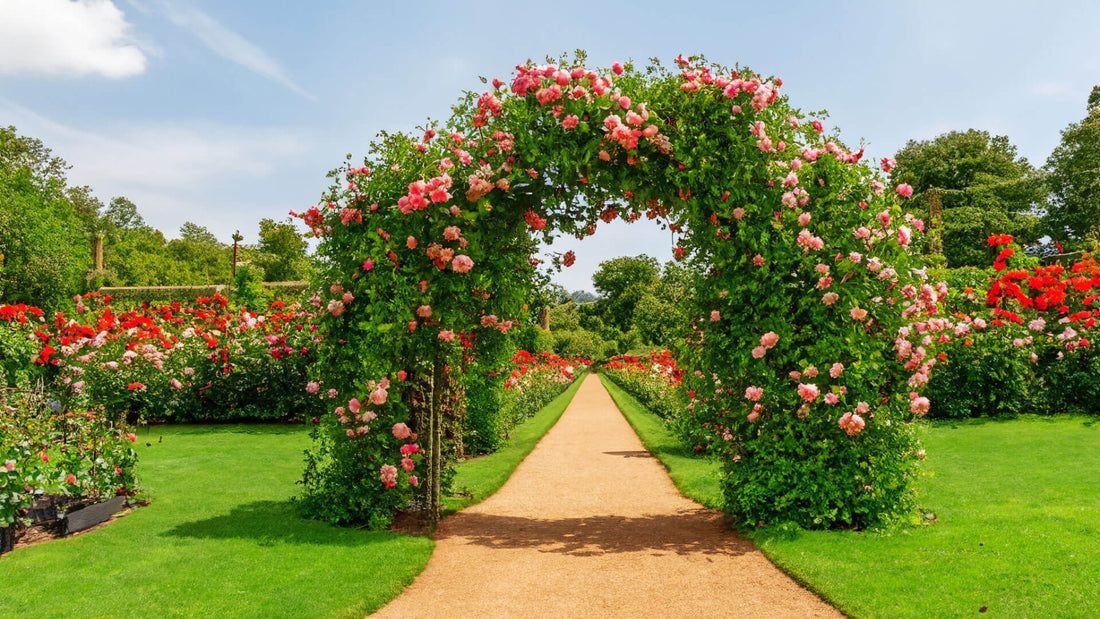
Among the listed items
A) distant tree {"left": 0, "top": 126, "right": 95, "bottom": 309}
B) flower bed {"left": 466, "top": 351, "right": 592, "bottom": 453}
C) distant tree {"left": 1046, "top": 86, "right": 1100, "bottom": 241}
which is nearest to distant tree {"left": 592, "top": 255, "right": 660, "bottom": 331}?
distant tree {"left": 1046, "top": 86, "right": 1100, "bottom": 241}

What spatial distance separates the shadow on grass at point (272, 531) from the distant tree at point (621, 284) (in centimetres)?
5676

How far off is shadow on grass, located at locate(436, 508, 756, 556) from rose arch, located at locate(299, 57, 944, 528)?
1.64 ft

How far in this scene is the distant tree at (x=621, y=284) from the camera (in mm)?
63938

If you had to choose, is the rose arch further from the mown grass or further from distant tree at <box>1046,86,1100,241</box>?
distant tree at <box>1046,86,1100,241</box>

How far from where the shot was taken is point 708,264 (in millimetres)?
6605

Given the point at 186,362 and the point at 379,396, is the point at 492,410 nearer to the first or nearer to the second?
the point at 379,396

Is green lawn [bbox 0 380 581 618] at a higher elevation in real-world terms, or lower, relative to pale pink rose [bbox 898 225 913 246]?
lower

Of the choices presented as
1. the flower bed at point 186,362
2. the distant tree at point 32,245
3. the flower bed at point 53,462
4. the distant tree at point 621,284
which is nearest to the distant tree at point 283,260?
the distant tree at point 32,245

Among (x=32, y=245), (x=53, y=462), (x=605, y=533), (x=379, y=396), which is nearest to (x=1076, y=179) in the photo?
(x=605, y=533)

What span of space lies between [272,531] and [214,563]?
91 centimetres

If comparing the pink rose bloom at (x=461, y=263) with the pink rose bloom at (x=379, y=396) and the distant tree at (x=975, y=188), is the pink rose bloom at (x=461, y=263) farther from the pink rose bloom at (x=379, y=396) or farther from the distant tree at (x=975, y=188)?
the distant tree at (x=975, y=188)

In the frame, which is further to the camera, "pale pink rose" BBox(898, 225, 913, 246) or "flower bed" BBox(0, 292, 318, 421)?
"flower bed" BBox(0, 292, 318, 421)

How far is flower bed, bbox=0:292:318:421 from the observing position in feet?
44.0

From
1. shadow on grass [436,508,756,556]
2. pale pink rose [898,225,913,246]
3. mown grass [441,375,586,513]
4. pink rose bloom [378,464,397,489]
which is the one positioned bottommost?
shadow on grass [436,508,756,556]
